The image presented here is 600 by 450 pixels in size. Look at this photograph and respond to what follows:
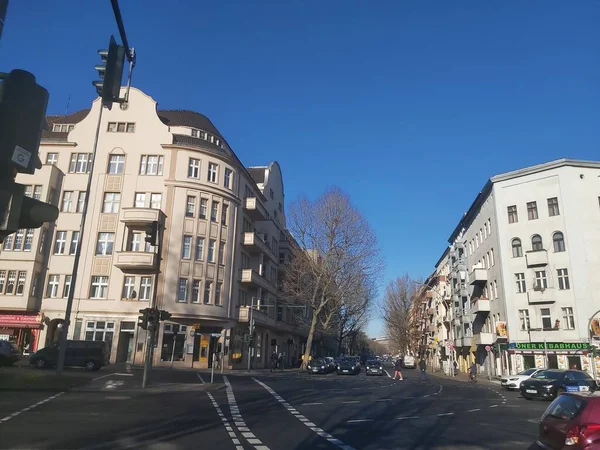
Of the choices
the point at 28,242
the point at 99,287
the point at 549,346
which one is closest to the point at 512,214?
the point at 549,346

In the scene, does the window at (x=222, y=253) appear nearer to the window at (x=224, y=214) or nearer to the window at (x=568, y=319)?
the window at (x=224, y=214)

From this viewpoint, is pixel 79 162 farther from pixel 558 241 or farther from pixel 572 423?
pixel 572 423

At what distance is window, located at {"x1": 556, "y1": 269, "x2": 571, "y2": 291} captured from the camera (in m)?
40.7

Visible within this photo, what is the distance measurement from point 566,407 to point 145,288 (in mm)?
38316

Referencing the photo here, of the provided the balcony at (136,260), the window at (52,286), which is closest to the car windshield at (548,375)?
the balcony at (136,260)

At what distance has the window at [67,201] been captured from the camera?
4322cm

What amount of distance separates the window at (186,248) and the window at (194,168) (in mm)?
5730

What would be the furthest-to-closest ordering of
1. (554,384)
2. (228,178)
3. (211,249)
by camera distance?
1. (228,178)
2. (211,249)
3. (554,384)

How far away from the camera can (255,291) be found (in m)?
52.8

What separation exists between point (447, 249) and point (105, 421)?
72809mm

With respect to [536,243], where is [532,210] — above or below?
above

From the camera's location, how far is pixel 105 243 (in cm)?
4212

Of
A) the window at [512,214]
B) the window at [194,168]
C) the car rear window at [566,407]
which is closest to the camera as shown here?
the car rear window at [566,407]

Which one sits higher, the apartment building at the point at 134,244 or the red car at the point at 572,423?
the apartment building at the point at 134,244
